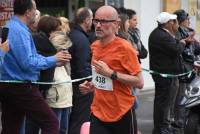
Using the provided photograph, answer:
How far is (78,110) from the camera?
8.22 m

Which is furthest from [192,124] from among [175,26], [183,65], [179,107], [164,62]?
[175,26]

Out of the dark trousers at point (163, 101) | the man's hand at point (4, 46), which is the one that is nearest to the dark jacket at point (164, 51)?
the dark trousers at point (163, 101)

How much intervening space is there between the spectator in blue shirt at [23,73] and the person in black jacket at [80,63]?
4.09ft

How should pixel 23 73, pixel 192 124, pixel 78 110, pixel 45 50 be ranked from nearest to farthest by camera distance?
pixel 23 73 < pixel 45 50 < pixel 78 110 < pixel 192 124

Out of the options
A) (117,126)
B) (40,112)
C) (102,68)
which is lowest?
(40,112)

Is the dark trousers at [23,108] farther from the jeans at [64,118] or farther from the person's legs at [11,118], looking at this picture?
the jeans at [64,118]

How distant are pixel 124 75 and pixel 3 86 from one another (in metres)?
1.57

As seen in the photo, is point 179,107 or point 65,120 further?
point 179,107

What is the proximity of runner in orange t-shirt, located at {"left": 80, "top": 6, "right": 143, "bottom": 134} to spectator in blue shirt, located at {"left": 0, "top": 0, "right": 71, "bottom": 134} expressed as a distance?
2.47ft

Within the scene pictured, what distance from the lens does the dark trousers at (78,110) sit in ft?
26.9

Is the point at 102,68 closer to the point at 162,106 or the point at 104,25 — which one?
the point at 104,25

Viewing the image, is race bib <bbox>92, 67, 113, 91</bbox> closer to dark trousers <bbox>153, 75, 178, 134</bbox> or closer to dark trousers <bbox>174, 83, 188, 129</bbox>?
dark trousers <bbox>153, 75, 178, 134</bbox>

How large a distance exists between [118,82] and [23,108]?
140 cm

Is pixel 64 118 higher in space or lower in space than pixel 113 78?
lower
